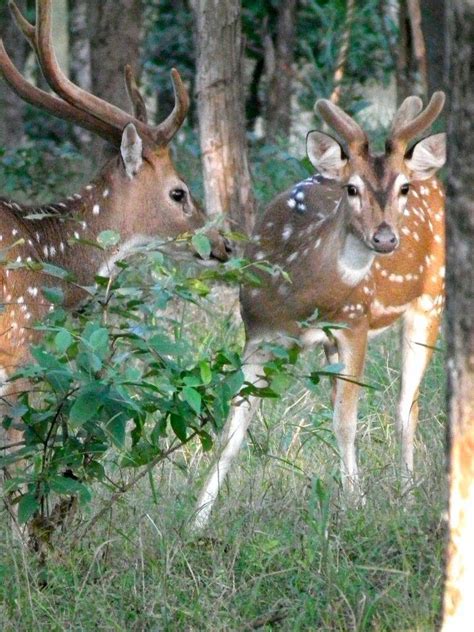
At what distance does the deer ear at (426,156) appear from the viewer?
6266mm

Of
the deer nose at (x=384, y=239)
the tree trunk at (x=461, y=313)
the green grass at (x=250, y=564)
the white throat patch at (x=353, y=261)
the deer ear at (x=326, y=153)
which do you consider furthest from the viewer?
the white throat patch at (x=353, y=261)

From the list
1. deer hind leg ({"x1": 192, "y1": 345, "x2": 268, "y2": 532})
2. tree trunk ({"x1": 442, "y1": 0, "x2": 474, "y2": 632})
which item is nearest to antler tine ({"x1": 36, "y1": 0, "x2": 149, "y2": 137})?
deer hind leg ({"x1": 192, "y1": 345, "x2": 268, "y2": 532})

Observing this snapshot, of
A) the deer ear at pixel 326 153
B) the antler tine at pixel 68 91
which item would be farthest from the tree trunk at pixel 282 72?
the deer ear at pixel 326 153

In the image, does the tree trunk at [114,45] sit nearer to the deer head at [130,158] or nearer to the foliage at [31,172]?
the foliage at [31,172]

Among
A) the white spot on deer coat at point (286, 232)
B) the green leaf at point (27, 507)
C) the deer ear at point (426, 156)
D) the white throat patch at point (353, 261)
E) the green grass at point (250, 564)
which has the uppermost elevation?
the deer ear at point (426, 156)

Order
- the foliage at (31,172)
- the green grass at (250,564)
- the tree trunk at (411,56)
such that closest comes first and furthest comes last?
the green grass at (250,564)
the foliage at (31,172)
the tree trunk at (411,56)

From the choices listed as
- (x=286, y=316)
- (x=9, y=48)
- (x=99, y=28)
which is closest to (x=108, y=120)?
(x=286, y=316)

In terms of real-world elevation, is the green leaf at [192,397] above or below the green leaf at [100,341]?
below

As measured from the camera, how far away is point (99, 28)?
1230cm

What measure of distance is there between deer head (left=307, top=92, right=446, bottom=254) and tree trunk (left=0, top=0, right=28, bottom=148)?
8.04 metres

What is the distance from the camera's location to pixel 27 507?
15.2 ft

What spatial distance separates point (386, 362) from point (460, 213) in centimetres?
412

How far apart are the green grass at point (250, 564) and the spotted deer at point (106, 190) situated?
141cm

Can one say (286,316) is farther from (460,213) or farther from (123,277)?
(460,213)
